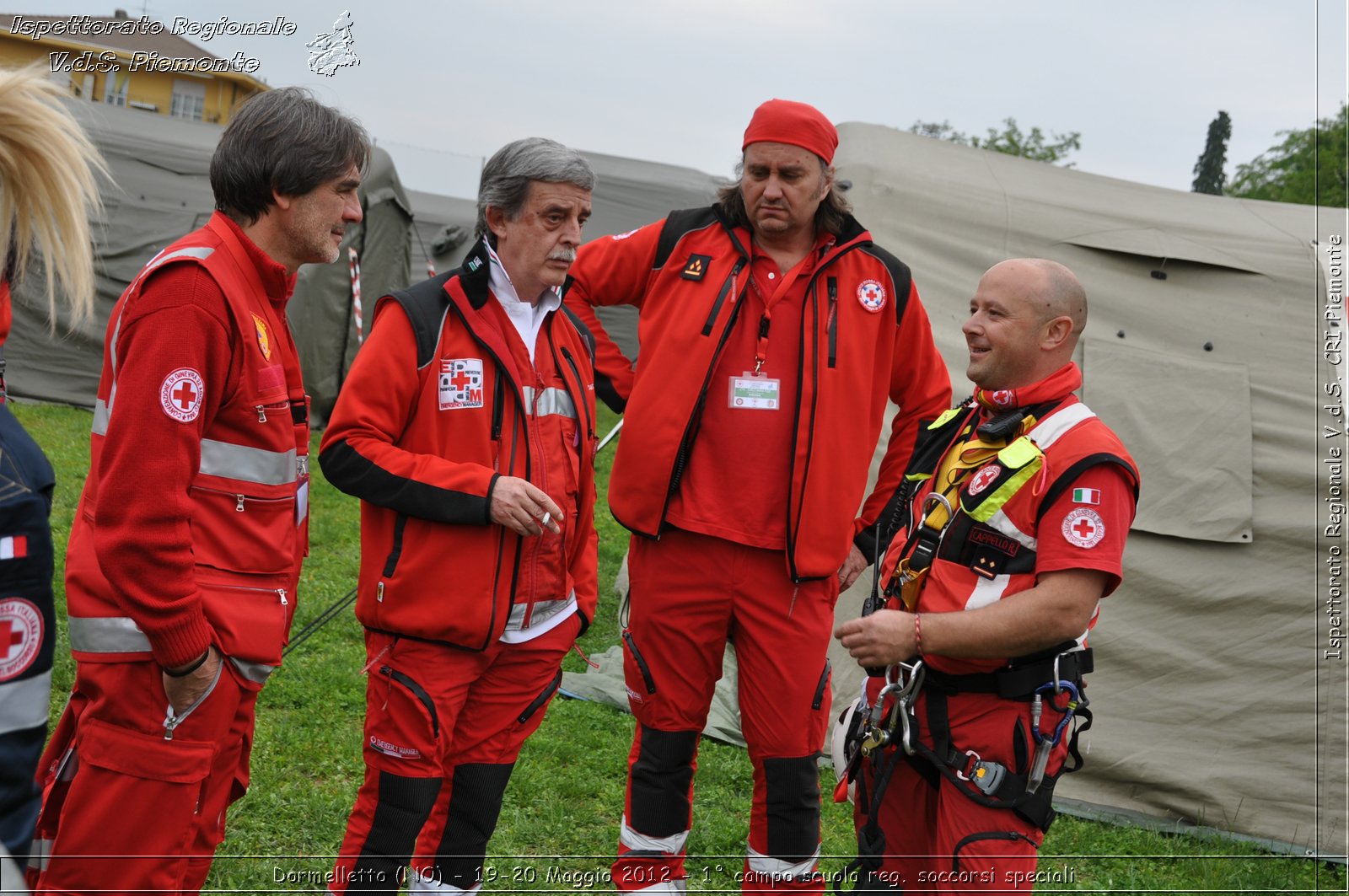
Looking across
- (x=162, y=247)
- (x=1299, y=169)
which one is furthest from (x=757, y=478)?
(x=1299, y=169)

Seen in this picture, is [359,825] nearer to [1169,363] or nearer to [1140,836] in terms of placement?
[1140,836]

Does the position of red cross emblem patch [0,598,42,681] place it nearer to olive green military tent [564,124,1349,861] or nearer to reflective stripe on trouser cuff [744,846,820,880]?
reflective stripe on trouser cuff [744,846,820,880]

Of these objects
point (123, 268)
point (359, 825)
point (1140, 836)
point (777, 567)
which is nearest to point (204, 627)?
point (359, 825)

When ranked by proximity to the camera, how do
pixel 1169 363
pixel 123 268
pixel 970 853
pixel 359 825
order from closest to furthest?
pixel 970 853 → pixel 359 825 → pixel 1169 363 → pixel 123 268

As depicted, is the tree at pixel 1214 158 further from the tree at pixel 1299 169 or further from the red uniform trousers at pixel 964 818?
the red uniform trousers at pixel 964 818

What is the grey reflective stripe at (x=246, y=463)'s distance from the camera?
7.67 ft

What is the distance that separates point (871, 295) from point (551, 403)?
1091mm

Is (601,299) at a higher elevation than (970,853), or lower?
higher

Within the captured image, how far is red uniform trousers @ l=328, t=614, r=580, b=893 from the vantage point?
9.67ft

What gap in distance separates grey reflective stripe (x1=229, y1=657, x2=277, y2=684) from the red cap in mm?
2128

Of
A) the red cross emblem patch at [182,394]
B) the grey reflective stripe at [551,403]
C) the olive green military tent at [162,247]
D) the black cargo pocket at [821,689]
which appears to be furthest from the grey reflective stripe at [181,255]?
the olive green military tent at [162,247]

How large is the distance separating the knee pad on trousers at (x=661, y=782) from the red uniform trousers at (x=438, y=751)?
0.48 m

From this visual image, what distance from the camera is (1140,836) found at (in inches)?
201

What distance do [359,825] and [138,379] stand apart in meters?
1.40
